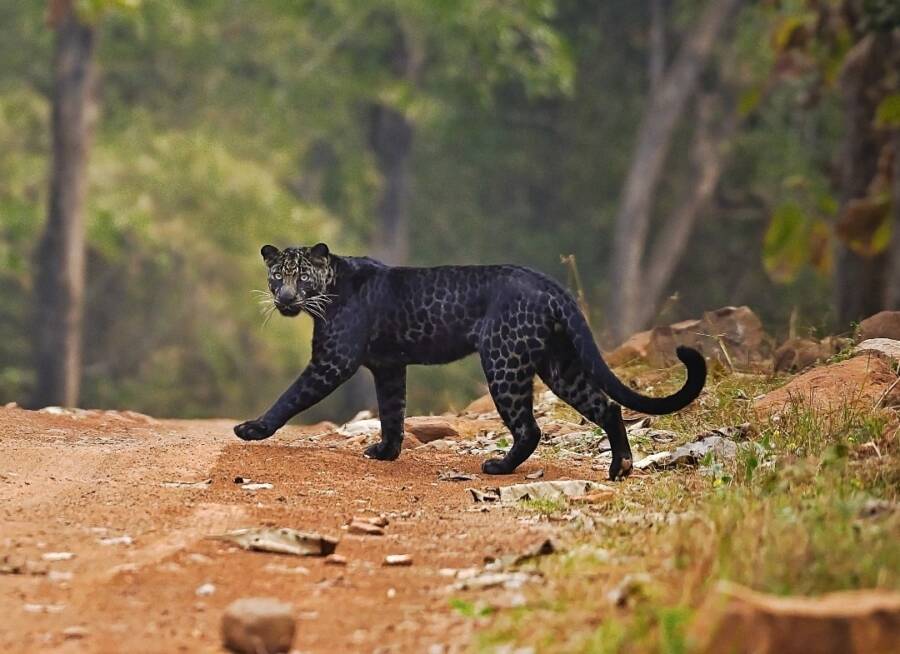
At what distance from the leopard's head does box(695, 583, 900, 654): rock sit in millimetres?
5031

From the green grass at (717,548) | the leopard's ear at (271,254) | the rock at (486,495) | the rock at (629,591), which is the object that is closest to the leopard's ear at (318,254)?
the leopard's ear at (271,254)

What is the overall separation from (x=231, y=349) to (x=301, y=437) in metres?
17.5

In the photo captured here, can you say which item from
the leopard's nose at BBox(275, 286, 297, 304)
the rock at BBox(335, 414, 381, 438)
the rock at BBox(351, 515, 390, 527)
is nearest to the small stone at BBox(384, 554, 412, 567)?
the rock at BBox(351, 515, 390, 527)

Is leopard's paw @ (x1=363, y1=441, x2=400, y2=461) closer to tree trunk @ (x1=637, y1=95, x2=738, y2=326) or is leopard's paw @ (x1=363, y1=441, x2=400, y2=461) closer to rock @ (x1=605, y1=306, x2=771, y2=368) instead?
rock @ (x1=605, y1=306, x2=771, y2=368)

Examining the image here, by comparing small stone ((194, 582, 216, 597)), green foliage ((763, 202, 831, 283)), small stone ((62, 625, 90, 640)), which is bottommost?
small stone ((62, 625, 90, 640))

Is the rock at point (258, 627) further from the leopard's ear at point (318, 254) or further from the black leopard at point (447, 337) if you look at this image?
the leopard's ear at point (318, 254)

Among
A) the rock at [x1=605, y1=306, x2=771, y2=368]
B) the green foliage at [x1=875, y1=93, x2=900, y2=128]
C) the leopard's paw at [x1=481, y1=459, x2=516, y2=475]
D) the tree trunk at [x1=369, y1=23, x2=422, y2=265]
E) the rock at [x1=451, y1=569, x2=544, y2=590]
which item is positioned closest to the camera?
the rock at [x1=451, y1=569, x2=544, y2=590]

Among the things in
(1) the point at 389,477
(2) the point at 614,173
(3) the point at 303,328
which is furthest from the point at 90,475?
(2) the point at 614,173

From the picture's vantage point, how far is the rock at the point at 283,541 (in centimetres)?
610

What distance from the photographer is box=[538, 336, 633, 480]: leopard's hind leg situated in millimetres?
8367

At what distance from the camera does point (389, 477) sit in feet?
27.5

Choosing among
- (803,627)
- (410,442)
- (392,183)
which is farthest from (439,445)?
(392,183)

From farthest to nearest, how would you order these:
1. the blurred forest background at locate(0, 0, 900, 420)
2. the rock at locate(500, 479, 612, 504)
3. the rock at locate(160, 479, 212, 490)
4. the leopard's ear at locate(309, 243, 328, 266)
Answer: the blurred forest background at locate(0, 0, 900, 420) → the leopard's ear at locate(309, 243, 328, 266) → the rock at locate(160, 479, 212, 490) → the rock at locate(500, 479, 612, 504)

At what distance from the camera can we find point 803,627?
4.10 m
